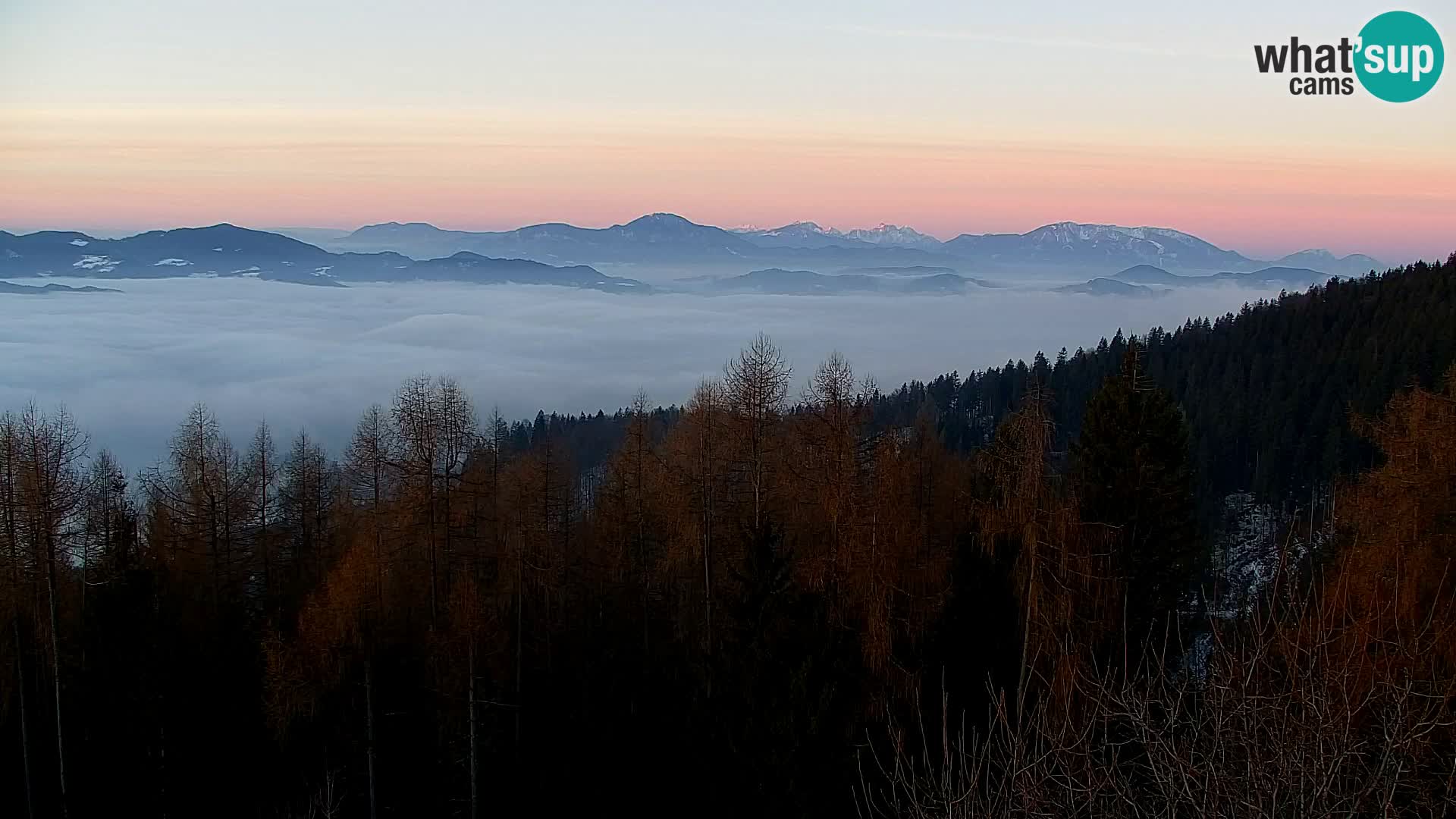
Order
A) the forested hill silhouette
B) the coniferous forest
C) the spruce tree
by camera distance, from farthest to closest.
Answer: the forested hill silhouette
the spruce tree
the coniferous forest

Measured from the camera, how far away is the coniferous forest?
13.3 meters

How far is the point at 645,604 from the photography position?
24.9 m

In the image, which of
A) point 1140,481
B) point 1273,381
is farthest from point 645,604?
point 1273,381

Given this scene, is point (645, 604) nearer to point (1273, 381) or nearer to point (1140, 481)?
point (1140, 481)

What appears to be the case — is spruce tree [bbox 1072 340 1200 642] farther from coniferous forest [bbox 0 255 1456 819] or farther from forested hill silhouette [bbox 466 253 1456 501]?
forested hill silhouette [bbox 466 253 1456 501]

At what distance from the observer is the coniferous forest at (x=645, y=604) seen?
1334 cm

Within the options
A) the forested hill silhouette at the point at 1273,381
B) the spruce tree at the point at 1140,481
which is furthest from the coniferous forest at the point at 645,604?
the forested hill silhouette at the point at 1273,381

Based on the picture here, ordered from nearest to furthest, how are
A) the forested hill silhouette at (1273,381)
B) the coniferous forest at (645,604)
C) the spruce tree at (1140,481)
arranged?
the coniferous forest at (645,604), the spruce tree at (1140,481), the forested hill silhouette at (1273,381)

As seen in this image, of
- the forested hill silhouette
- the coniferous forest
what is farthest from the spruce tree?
the forested hill silhouette

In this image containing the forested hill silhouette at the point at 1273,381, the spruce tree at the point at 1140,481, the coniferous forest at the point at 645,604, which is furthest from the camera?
the forested hill silhouette at the point at 1273,381

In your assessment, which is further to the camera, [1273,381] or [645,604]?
[1273,381]

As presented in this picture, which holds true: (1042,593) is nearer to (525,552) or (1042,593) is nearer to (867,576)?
(867,576)

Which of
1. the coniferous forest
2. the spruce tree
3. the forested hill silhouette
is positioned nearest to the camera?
the coniferous forest

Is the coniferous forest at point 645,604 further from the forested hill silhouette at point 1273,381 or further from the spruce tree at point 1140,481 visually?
the forested hill silhouette at point 1273,381
